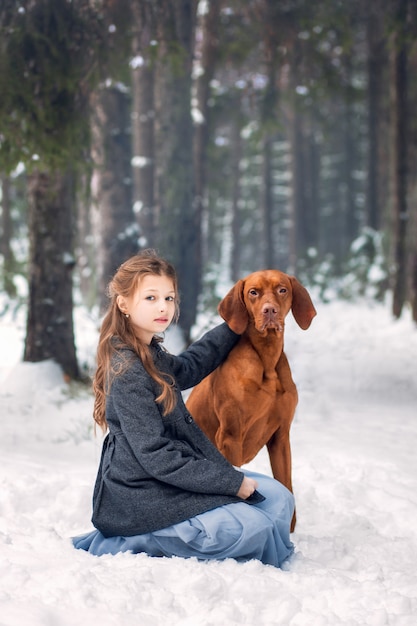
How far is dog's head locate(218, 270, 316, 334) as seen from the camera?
363 cm

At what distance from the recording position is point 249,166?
108ft

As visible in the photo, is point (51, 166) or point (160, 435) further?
point (51, 166)

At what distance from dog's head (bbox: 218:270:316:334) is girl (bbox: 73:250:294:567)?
1.21 ft

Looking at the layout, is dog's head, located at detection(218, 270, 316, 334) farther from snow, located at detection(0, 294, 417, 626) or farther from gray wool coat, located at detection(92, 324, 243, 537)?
snow, located at detection(0, 294, 417, 626)

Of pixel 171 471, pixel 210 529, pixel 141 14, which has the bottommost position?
pixel 210 529

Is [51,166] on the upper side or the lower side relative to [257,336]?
upper

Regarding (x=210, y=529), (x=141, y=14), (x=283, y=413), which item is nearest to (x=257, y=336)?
(x=283, y=413)

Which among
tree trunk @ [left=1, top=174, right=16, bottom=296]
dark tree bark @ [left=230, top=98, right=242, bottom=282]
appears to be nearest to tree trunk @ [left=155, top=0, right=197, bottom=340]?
tree trunk @ [left=1, top=174, right=16, bottom=296]

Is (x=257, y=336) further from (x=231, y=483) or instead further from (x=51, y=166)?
(x=51, y=166)

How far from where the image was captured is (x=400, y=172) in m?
13.4

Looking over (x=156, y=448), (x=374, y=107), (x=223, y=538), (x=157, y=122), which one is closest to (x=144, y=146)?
(x=157, y=122)

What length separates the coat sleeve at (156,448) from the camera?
10.8 feet

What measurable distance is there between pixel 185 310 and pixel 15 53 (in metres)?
4.33

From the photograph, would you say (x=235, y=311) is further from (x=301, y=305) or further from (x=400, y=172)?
(x=400, y=172)
